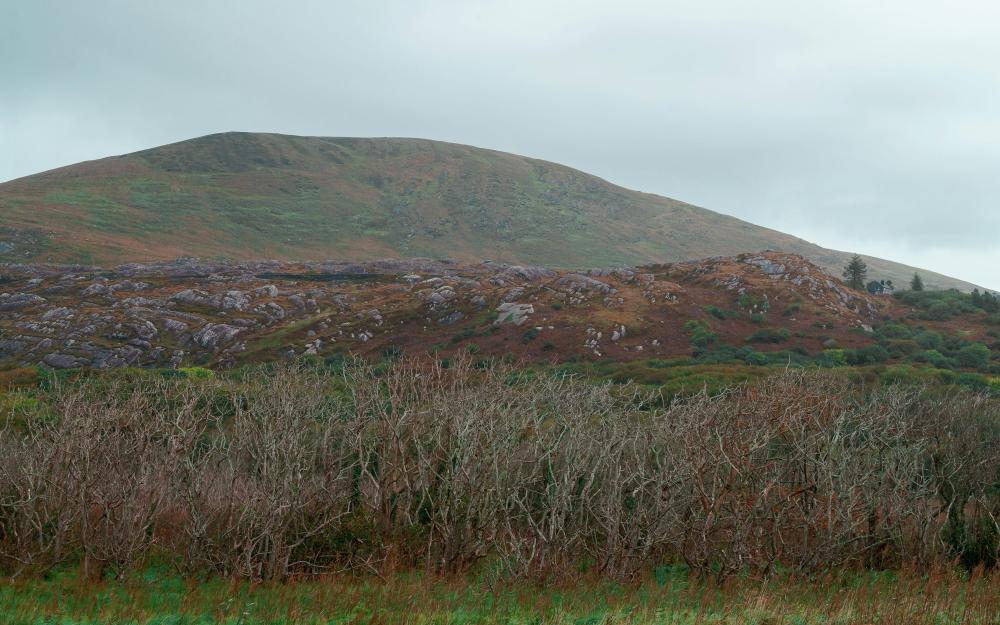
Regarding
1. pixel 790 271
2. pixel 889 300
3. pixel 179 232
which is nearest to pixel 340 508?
pixel 790 271

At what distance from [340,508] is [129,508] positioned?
4.15m

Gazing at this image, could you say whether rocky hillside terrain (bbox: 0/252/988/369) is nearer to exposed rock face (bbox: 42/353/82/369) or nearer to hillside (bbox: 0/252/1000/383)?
exposed rock face (bbox: 42/353/82/369)

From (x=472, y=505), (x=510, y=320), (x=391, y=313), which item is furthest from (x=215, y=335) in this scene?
(x=472, y=505)

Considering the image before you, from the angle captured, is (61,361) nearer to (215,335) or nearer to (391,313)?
(215,335)

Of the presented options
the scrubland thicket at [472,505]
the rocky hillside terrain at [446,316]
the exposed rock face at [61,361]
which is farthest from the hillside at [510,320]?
the scrubland thicket at [472,505]

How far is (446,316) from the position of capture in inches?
2820

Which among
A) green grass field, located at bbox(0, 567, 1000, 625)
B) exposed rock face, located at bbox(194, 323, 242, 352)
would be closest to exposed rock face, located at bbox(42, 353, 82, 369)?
exposed rock face, located at bbox(194, 323, 242, 352)

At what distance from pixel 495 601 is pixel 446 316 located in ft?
198

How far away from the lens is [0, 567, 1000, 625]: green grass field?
1035 cm

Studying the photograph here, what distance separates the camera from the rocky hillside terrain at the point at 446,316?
60.9 metres

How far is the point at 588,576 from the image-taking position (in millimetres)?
14070

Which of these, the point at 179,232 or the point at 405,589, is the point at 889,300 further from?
the point at 179,232

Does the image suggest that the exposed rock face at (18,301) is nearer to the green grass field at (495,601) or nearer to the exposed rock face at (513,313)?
the exposed rock face at (513,313)

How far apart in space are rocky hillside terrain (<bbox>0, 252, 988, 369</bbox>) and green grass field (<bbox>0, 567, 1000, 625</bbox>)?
1585 inches
